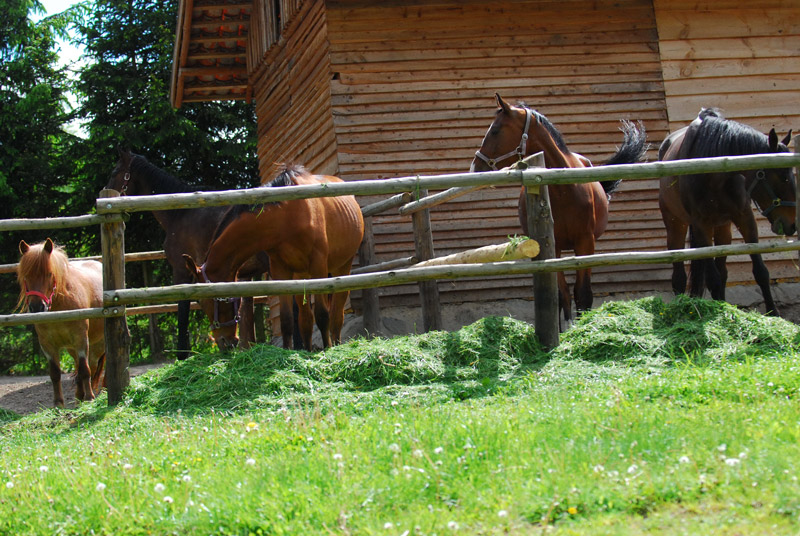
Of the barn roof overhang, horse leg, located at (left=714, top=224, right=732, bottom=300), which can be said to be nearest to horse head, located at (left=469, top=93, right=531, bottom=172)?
horse leg, located at (left=714, top=224, right=732, bottom=300)

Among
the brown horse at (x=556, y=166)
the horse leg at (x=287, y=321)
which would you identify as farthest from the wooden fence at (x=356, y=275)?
the horse leg at (x=287, y=321)

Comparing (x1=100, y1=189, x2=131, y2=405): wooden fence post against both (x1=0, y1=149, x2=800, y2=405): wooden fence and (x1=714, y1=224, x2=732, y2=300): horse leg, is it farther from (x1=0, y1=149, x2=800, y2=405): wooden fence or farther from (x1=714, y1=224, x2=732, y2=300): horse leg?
(x1=714, y1=224, x2=732, y2=300): horse leg

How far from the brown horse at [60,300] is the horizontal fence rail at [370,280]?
1.70 metres

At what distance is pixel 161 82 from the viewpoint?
16734mm

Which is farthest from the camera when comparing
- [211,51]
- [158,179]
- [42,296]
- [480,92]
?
[211,51]

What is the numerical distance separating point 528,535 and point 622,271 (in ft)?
29.2

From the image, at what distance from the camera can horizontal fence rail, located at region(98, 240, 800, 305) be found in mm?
5625

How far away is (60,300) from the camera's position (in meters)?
A: 7.56

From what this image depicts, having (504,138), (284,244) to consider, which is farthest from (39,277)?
(504,138)

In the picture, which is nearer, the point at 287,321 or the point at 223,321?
the point at 223,321

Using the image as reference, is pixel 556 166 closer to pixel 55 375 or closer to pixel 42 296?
pixel 42 296

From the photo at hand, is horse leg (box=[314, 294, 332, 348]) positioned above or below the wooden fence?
below

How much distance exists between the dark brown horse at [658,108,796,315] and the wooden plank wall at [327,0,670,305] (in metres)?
2.89

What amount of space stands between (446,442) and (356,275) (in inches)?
99.0
